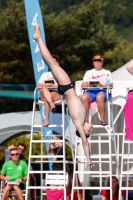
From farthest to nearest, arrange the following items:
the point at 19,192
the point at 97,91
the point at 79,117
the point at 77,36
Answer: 1. the point at 77,36
2. the point at 19,192
3. the point at 97,91
4. the point at 79,117

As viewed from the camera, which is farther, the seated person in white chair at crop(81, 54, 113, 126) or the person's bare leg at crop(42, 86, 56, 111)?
the person's bare leg at crop(42, 86, 56, 111)

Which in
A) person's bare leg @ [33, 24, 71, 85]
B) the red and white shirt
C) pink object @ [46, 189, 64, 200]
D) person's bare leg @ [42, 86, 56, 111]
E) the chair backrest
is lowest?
pink object @ [46, 189, 64, 200]

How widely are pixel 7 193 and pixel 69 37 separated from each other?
64.2ft

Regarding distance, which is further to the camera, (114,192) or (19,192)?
(19,192)

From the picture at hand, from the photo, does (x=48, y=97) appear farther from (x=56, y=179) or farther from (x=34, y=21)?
(x=34, y=21)

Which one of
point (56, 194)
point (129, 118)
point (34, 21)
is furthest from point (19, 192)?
point (34, 21)

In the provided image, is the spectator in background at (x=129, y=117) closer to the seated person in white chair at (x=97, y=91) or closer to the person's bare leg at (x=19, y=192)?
the seated person in white chair at (x=97, y=91)

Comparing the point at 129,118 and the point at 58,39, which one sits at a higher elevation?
the point at 58,39

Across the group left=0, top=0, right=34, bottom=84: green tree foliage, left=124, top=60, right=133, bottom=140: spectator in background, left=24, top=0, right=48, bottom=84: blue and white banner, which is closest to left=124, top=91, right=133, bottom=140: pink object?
left=124, top=60, right=133, bottom=140: spectator in background

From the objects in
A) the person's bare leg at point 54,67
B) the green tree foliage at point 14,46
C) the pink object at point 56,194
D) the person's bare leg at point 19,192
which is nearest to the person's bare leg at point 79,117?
the person's bare leg at point 54,67

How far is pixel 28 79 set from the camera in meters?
31.9

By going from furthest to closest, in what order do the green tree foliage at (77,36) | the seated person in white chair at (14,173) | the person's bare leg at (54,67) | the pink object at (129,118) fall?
1. the green tree foliage at (77,36)
2. the seated person in white chair at (14,173)
3. the pink object at (129,118)
4. the person's bare leg at (54,67)

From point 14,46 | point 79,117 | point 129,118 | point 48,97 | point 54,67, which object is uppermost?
point 14,46

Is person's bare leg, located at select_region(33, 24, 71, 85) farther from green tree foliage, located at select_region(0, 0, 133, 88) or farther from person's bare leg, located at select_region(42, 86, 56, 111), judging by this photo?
green tree foliage, located at select_region(0, 0, 133, 88)
